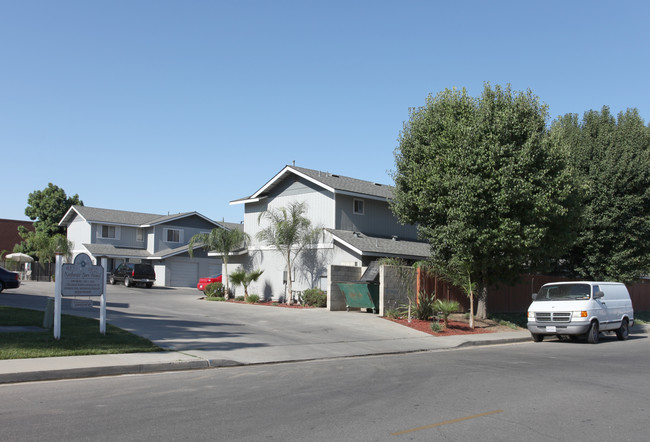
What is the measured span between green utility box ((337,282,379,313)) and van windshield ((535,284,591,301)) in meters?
6.61

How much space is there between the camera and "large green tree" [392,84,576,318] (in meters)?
20.0

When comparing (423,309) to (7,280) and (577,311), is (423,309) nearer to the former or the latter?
(577,311)

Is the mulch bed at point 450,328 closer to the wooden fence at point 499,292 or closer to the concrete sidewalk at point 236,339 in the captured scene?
the concrete sidewalk at point 236,339

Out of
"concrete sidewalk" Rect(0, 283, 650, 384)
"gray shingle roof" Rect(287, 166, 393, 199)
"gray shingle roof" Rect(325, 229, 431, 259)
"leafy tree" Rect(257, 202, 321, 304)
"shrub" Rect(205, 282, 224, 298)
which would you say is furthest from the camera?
"shrub" Rect(205, 282, 224, 298)

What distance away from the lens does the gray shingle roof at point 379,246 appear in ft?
85.6

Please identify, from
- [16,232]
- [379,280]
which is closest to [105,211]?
[16,232]

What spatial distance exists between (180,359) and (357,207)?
19172mm

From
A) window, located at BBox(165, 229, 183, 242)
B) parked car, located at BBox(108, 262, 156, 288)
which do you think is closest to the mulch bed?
parked car, located at BBox(108, 262, 156, 288)

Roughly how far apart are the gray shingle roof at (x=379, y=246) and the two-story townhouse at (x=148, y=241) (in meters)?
22.6

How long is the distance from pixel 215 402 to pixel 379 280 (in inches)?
630

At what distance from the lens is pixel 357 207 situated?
30.0 metres

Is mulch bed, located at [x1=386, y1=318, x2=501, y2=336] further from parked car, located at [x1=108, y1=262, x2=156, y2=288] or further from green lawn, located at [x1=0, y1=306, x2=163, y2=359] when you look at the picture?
parked car, located at [x1=108, y1=262, x2=156, y2=288]

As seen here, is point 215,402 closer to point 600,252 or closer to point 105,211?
point 600,252

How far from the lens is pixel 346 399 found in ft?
28.4
